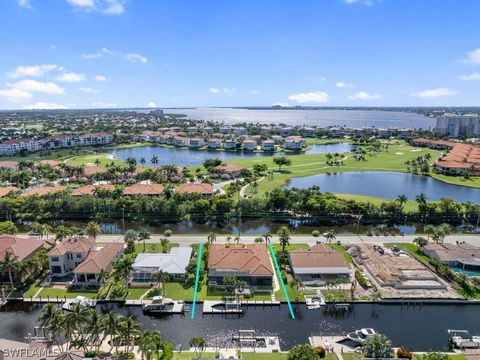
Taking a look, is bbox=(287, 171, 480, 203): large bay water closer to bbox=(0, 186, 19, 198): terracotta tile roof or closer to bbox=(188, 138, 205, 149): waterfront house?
bbox=(0, 186, 19, 198): terracotta tile roof

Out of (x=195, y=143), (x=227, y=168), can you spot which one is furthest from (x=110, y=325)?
(x=195, y=143)

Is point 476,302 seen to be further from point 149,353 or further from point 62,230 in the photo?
point 62,230

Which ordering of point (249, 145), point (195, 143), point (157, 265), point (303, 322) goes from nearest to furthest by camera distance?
point (303, 322) → point (157, 265) → point (249, 145) → point (195, 143)

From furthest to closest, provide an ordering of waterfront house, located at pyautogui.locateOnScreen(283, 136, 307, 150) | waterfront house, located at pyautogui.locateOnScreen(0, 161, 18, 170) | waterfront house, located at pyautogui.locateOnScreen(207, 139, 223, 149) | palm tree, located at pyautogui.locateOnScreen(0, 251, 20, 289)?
waterfront house, located at pyautogui.locateOnScreen(207, 139, 223, 149), waterfront house, located at pyautogui.locateOnScreen(283, 136, 307, 150), waterfront house, located at pyautogui.locateOnScreen(0, 161, 18, 170), palm tree, located at pyautogui.locateOnScreen(0, 251, 20, 289)

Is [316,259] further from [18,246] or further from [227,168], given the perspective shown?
[227,168]

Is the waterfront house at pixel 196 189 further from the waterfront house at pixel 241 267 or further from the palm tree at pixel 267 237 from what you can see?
the waterfront house at pixel 241 267

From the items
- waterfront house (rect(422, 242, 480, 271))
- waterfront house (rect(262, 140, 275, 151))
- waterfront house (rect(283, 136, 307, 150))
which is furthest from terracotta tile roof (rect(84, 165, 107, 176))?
waterfront house (rect(283, 136, 307, 150))
